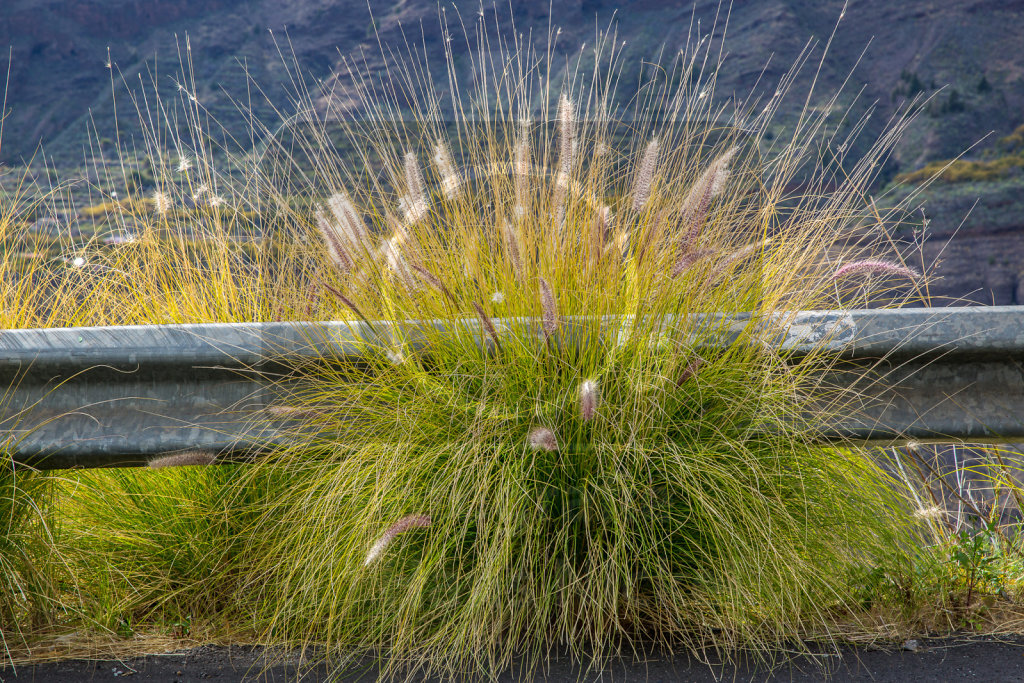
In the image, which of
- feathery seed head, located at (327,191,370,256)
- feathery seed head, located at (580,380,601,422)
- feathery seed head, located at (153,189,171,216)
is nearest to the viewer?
feathery seed head, located at (580,380,601,422)

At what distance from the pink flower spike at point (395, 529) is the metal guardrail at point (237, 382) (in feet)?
1.78

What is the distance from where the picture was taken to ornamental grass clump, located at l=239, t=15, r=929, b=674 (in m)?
2.04

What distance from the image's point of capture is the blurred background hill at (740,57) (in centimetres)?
8150

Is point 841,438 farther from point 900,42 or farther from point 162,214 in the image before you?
point 900,42

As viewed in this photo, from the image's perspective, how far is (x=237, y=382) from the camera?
226cm

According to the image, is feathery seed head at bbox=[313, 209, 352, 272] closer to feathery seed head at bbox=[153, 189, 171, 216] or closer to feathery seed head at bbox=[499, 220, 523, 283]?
feathery seed head at bbox=[499, 220, 523, 283]

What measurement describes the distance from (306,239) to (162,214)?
927mm

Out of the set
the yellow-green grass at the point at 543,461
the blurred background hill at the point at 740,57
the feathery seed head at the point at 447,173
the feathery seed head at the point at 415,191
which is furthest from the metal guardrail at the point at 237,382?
the blurred background hill at the point at 740,57

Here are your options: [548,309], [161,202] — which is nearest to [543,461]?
[548,309]

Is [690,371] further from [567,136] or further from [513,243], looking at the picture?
[567,136]

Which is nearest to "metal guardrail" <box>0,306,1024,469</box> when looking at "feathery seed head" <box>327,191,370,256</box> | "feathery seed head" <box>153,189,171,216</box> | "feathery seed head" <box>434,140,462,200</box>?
"feathery seed head" <box>327,191,370,256</box>

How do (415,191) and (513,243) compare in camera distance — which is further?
(415,191)

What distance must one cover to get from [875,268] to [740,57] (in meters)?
115

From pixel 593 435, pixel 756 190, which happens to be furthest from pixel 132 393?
pixel 756 190
